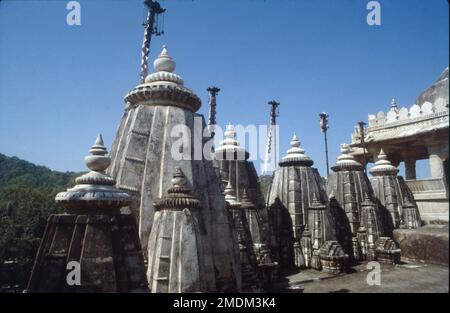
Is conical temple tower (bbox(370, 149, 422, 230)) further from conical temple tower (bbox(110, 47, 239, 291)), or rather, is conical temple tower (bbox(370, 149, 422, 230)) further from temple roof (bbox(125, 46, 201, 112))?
temple roof (bbox(125, 46, 201, 112))

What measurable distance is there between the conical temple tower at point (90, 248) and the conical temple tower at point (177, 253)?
813 millimetres

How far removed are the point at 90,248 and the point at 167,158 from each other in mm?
3048

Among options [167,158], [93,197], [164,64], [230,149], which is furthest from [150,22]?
[93,197]

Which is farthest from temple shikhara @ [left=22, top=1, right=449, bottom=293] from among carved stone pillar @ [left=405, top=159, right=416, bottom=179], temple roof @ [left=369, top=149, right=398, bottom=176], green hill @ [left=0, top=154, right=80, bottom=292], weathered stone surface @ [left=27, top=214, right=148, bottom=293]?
green hill @ [left=0, top=154, right=80, bottom=292]

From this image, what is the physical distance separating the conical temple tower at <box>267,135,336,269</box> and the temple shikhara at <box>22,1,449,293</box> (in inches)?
2.1

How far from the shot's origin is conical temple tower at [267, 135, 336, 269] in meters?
15.2

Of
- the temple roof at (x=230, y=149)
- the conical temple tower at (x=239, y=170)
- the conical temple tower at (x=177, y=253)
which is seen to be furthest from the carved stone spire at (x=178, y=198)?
the temple roof at (x=230, y=149)

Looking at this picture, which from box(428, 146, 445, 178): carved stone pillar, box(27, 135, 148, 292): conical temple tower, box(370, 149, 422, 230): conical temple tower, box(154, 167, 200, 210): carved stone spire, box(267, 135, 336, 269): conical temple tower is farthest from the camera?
box(370, 149, 422, 230): conical temple tower

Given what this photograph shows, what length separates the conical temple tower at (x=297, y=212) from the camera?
1524cm

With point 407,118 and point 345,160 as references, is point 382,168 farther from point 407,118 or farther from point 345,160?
point 407,118

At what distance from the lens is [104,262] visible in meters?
4.21
